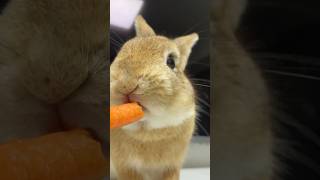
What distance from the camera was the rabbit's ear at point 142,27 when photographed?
84cm

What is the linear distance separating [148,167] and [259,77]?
315 millimetres

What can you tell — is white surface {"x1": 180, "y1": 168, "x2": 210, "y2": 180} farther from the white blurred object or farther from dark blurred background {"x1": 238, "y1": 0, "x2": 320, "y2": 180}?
the white blurred object

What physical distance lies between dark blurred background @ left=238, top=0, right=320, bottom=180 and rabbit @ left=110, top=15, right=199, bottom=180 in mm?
143

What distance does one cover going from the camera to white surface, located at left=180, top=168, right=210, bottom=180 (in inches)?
33.3

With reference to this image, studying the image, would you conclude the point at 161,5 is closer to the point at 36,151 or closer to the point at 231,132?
the point at 231,132

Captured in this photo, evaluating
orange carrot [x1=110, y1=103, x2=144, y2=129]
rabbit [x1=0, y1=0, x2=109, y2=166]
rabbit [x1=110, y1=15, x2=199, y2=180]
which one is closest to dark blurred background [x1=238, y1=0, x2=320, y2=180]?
rabbit [x1=110, y1=15, x2=199, y2=180]

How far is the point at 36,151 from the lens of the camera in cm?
54

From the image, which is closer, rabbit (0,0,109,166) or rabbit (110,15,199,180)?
rabbit (0,0,109,166)

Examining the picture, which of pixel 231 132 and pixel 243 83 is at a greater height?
pixel 243 83

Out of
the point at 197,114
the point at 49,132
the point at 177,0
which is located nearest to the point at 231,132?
the point at 197,114

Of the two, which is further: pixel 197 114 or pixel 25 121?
pixel 197 114

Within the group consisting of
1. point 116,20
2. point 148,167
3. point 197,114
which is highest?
point 116,20

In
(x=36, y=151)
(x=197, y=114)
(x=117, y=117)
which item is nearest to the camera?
(x=36, y=151)

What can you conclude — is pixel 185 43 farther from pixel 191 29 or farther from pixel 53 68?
pixel 53 68
